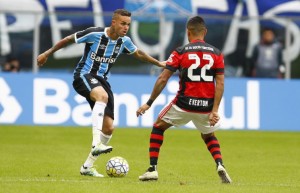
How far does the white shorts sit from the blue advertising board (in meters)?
9.71

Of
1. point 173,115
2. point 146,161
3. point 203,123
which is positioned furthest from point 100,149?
point 146,161

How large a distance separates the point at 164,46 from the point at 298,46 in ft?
12.9

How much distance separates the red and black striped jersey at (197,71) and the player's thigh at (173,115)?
0.11 m

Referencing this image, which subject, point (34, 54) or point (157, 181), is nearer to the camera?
point (157, 181)

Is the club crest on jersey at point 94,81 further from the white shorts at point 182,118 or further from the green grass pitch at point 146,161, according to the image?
the white shorts at point 182,118

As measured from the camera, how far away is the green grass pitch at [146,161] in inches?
482

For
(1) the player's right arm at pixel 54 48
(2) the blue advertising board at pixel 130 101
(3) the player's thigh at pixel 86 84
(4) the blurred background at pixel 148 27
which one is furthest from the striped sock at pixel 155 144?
(4) the blurred background at pixel 148 27

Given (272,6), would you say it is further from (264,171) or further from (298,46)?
(264,171)

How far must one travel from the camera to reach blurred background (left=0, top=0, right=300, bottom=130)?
2272 centimetres

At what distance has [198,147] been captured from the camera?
66.2 ft

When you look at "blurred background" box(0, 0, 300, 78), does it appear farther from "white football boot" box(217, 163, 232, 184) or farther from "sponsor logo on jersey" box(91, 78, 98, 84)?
"white football boot" box(217, 163, 232, 184)

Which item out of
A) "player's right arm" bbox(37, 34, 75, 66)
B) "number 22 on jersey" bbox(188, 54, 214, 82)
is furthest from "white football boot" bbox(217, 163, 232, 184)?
"player's right arm" bbox(37, 34, 75, 66)

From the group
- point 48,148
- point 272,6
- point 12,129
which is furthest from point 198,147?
point 272,6

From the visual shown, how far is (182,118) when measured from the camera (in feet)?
42.9
